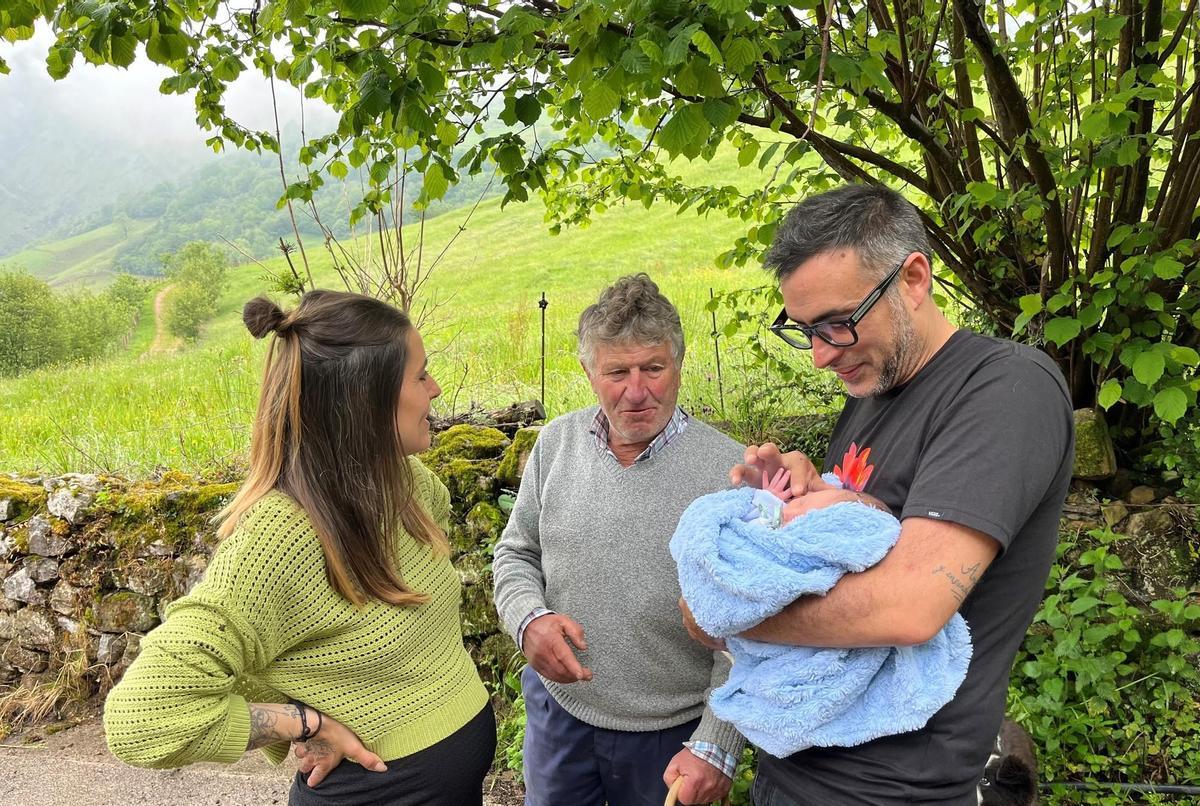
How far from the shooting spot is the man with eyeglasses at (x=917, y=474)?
1234 mm

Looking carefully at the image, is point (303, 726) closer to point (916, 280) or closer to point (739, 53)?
point (916, 280)

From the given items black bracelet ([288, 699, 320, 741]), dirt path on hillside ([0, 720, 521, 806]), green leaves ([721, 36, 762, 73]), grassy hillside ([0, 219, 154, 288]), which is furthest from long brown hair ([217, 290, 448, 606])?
grassy hillside ([0, 219, 154, 288])

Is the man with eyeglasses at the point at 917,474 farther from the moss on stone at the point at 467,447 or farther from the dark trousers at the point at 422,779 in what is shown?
the moss on stone at the point at 467,447

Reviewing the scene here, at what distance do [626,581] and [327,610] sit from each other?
79 cm

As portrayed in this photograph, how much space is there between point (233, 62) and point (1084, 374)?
4.18 m

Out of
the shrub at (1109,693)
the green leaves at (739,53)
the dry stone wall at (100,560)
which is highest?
the green leaves at (739,53)

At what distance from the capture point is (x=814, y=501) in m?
1.39

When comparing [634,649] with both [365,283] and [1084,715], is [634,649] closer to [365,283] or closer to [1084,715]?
[1084,715]

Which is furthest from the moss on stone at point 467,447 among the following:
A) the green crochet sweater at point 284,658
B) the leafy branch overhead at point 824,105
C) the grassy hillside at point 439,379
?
the green crochet sweater at point 284,658

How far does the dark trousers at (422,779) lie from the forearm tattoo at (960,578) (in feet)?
3.97

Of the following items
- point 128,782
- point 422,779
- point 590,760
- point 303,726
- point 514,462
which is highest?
point 303,726

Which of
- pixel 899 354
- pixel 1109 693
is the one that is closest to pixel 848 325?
pixel 899 354

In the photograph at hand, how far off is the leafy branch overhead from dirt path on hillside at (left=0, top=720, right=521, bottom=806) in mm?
2922

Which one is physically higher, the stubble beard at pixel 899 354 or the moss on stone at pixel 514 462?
the stubble beard at pixel 899 354
